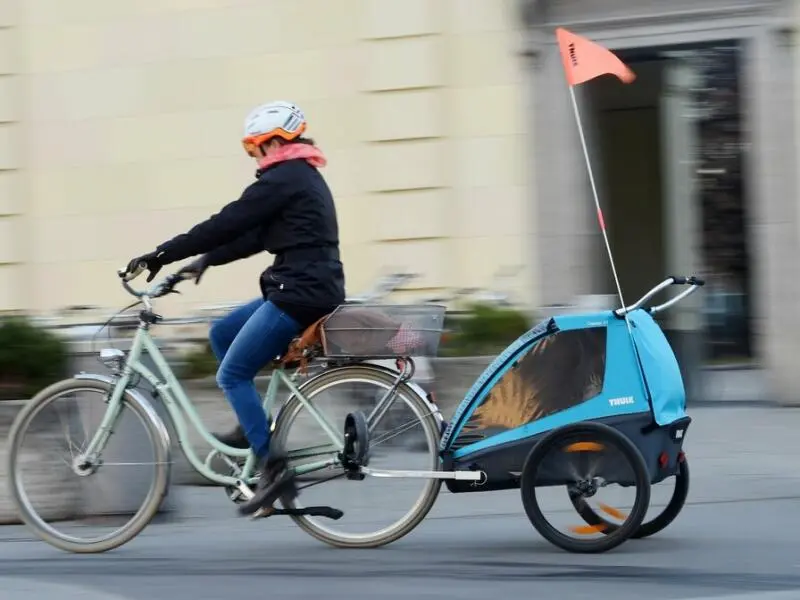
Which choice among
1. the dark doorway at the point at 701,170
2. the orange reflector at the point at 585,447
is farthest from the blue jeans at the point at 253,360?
the dark doorway at the point at 701,170

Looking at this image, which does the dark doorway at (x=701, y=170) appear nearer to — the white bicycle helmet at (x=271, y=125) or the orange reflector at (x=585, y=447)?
the orange reflector at (x=585, y=447)

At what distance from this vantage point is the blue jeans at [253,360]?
549 cm

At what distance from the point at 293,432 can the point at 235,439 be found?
0.85 feet

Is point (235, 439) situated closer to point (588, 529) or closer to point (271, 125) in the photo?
point (271, 125)

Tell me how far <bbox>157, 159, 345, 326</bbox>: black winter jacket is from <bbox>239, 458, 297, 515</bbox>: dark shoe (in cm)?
59

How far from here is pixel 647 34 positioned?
9867mm

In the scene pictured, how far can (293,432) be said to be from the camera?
5.67m

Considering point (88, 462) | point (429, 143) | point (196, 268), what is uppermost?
point (429, 143)

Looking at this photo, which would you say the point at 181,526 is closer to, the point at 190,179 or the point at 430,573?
the point at 430,573

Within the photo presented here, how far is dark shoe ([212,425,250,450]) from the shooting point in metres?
5.72

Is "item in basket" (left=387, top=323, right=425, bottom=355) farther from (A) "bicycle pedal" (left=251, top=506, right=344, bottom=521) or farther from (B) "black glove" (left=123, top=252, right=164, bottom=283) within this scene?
(B) "black glove" (left=123, top=252, right=164, bottom=283)

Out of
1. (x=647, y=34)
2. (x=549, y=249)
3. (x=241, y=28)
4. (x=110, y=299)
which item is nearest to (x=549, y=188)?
(x=549, y=249)

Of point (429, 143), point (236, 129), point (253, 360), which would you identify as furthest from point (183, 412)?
point (236, 129)

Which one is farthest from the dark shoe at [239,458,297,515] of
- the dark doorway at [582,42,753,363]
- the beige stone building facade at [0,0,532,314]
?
the dark doorway at [582,42,753,363]
